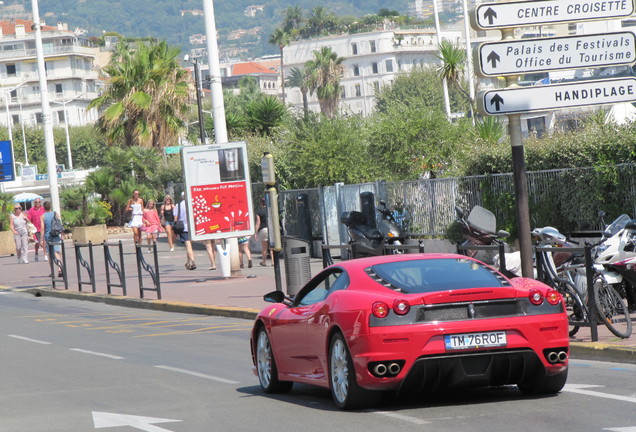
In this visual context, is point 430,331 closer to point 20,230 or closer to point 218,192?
point 218,192

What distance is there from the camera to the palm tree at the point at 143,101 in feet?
161

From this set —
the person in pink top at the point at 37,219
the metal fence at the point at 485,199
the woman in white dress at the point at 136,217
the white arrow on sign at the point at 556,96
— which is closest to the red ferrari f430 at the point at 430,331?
the white arrow on sign at the point at 556,96

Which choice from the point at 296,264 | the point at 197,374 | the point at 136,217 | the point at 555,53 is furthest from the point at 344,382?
the point at 136,217

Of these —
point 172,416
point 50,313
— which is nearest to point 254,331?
point 172,416

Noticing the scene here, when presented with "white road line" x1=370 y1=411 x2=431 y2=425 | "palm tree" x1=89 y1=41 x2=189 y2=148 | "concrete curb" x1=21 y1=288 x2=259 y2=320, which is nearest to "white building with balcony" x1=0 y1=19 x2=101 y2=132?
"palm tree" x1=89 y1=41 x2=189 y2=148

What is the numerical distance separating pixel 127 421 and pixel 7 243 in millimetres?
36044

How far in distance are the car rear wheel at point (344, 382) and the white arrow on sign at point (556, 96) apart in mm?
4771

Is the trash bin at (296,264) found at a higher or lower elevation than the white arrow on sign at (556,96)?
lower

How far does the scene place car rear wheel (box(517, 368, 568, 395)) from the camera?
935 cm

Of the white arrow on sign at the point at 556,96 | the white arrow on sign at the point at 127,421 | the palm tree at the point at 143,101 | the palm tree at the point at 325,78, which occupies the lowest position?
the white arrow on sign at the point at 127,421

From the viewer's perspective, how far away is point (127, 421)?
9273mm

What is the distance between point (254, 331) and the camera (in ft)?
36.2

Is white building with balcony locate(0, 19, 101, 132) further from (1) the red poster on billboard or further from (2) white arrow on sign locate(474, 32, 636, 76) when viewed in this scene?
(2) white arrow on sign locate(474, 32, 636, 76)

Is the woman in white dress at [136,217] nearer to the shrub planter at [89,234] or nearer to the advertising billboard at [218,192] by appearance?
the shrub planter at [89,234]
